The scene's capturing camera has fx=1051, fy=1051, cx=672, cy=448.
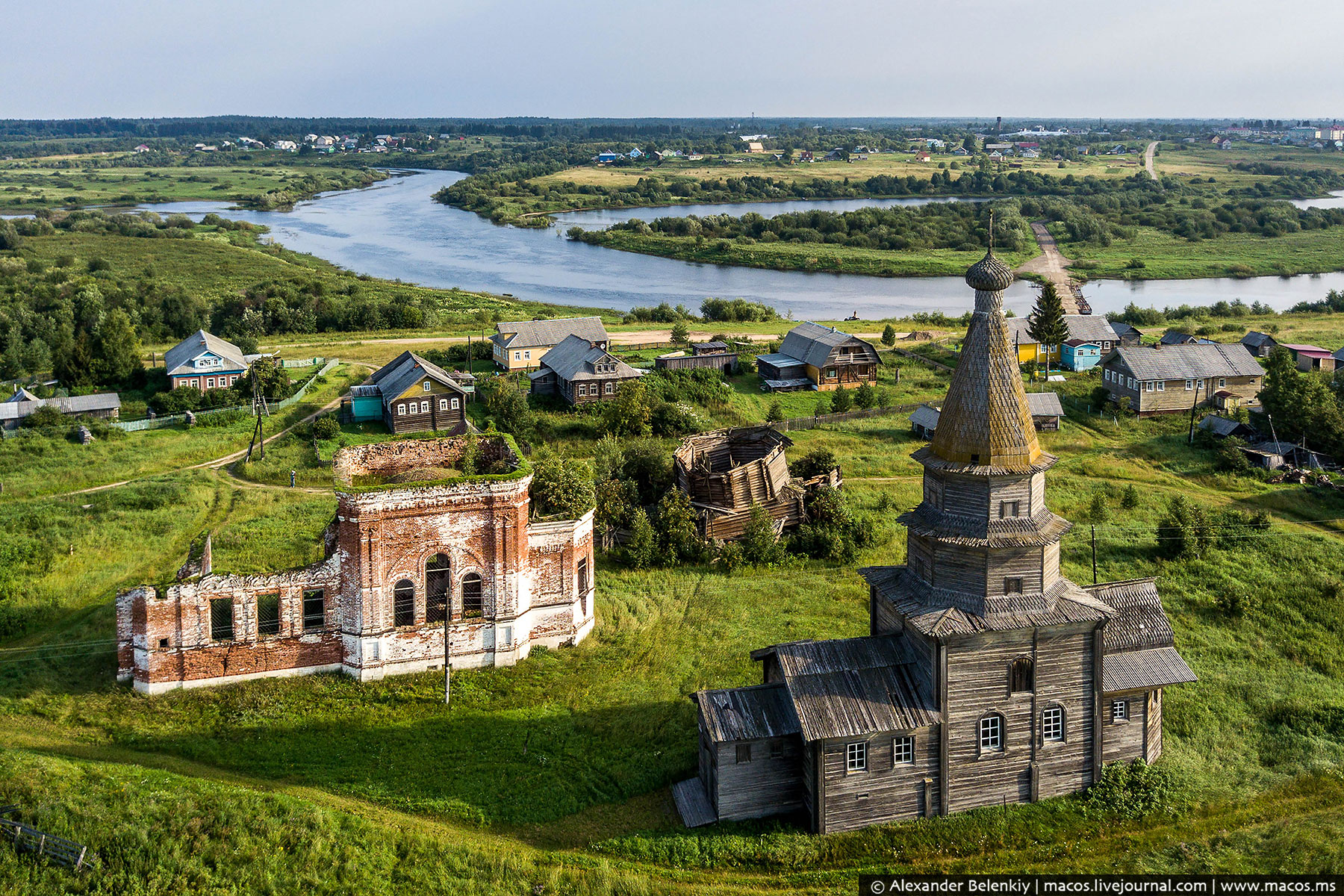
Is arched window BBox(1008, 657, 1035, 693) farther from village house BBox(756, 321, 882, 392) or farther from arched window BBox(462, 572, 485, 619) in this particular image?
village house BBox(756, 321, 882, 392)

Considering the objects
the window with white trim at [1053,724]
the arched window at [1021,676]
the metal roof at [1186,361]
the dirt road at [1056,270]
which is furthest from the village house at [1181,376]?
the arched window at [1021,676]

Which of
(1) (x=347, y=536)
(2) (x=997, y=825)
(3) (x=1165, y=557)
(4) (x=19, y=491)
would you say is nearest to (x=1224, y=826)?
Result: (2) (x=997, y=825)

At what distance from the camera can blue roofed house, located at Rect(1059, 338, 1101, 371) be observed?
59.2m

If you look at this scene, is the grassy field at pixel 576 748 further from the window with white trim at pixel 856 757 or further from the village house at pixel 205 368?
the village house at pixel 205 368

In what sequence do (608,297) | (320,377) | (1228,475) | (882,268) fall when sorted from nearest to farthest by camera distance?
(1228,475) → (320,377) → (608,297) → (882,268)

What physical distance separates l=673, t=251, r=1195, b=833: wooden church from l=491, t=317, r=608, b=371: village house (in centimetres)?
3710

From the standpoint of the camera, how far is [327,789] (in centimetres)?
2105

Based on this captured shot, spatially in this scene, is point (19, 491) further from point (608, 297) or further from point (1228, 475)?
point (608, 297)

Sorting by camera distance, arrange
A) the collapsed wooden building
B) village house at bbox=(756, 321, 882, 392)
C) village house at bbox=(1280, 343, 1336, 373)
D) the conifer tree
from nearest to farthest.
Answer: the collapsed wooden building
village house at bbox=(1280, 343, 1336, 373)
village house at bbox=(756, 321, 882, 392)
the conifer tree

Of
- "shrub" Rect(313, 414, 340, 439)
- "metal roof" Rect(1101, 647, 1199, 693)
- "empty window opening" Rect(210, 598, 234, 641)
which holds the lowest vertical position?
"empty window opening" Rect(210, 598, 234, 641)

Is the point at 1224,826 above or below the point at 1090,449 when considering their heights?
below

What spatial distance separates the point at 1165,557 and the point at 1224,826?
14.5 meters

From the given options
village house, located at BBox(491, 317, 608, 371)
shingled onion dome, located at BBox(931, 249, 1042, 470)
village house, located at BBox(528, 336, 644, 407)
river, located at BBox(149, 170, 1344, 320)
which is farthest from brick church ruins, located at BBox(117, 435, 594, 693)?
river, located at BBox(149, 170, 1344, 320)

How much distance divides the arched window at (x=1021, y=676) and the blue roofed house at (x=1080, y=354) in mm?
43068
